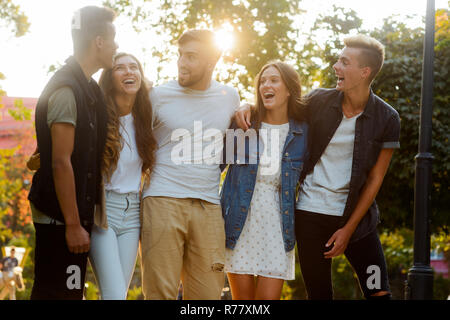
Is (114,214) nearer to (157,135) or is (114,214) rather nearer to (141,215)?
(141,215)

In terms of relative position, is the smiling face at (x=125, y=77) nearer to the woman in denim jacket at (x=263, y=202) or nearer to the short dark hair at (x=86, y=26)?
the short dark hair at (x=86, y=26)

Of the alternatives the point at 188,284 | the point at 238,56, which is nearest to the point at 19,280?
the point at 238,56

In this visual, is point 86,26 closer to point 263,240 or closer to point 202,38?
point 202,38

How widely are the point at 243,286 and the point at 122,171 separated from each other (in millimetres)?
1267

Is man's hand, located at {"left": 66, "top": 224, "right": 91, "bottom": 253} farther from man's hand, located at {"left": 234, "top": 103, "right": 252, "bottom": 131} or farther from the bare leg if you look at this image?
man's hand, located at {"left": 234, "top": 103, "right": 252, "bottom": 131}

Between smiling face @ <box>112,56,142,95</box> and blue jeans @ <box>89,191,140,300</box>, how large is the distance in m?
0.73

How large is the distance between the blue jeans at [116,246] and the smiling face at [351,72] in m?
1.77

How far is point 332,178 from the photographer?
4723 mm

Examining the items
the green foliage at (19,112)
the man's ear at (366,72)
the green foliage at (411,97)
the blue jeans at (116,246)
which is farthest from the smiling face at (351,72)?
the green foliage at (19,112)

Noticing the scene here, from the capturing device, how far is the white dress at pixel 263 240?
4742 mm

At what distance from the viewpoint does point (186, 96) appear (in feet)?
15.5

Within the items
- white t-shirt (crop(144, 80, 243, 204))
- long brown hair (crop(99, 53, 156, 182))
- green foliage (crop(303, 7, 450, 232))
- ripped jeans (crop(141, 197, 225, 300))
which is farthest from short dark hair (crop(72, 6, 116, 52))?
green foliage (crop(303, 7, 450, 232))

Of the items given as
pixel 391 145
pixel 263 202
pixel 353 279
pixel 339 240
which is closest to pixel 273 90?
pixel 263 202

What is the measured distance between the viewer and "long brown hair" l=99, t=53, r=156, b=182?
419 centimetres
